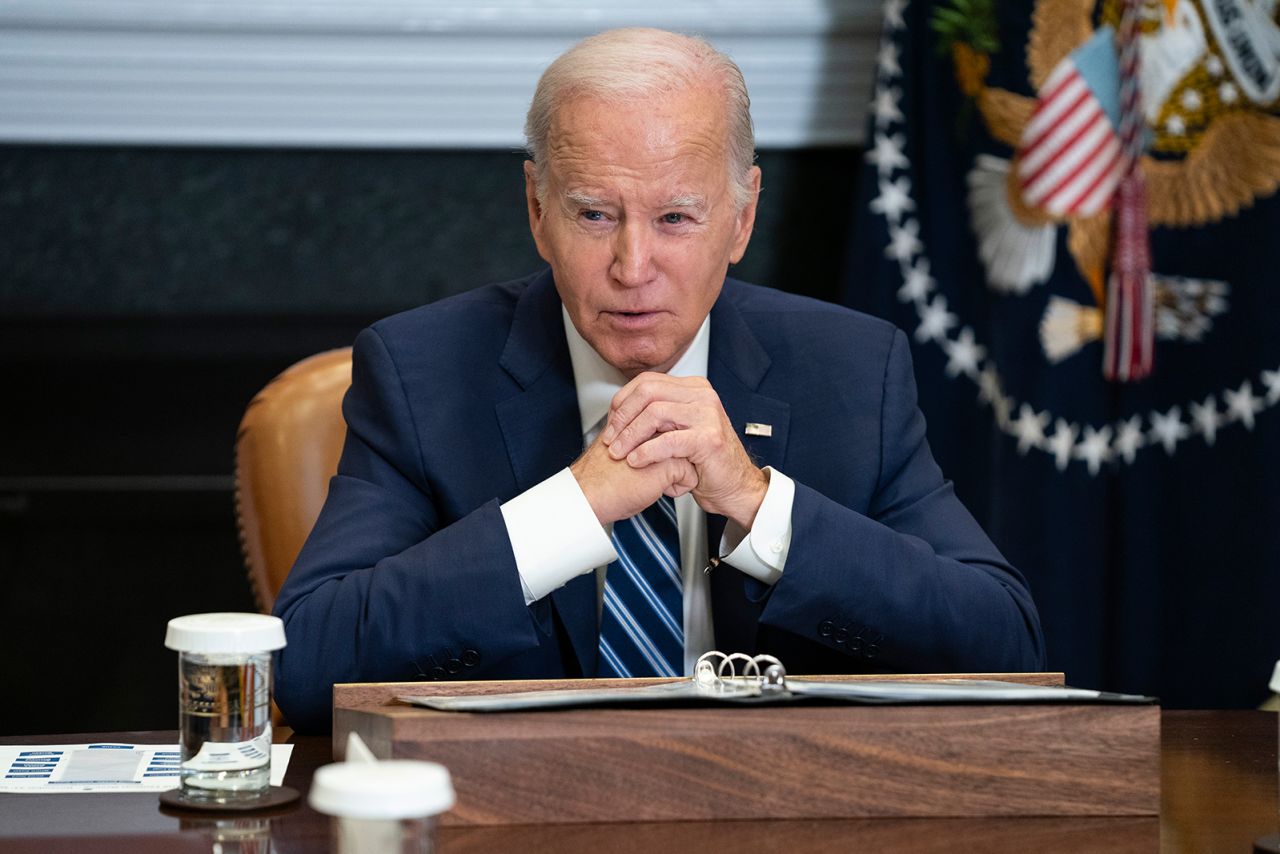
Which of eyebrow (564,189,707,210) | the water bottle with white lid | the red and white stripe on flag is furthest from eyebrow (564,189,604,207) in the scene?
the red and white stripe on flag

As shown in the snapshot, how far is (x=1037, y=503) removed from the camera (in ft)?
9.50

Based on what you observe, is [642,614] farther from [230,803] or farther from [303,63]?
[303,63]

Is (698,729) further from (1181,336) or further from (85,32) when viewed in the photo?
(85,32)

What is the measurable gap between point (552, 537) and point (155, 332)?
1677 mm

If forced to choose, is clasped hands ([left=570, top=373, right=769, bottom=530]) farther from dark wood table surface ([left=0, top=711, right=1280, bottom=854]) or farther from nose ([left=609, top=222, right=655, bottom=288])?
dark wood table surface ([left=0, top=711, right=1280, bottom=854])

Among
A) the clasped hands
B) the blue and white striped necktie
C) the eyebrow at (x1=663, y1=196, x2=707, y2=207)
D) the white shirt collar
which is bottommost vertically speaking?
the blue and white striped necktie

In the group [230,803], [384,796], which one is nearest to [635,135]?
[230,803]

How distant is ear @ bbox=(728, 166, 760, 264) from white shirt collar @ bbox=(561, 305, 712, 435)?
10cm

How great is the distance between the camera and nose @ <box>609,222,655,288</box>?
184cm

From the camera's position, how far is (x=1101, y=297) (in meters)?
2.82

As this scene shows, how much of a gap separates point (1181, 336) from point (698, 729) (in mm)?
1894

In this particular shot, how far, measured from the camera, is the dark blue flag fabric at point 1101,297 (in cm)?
270

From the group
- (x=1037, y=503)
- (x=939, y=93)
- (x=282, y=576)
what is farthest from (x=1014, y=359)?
(x=282, y=576)

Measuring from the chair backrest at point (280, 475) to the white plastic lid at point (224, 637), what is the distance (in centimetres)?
90
